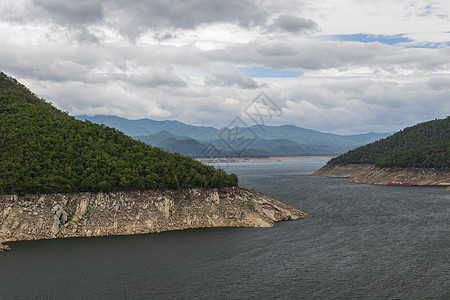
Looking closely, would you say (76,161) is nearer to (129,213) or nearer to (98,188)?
(98,188)

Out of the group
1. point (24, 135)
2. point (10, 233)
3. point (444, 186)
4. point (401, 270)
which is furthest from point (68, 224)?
point (444, 186)

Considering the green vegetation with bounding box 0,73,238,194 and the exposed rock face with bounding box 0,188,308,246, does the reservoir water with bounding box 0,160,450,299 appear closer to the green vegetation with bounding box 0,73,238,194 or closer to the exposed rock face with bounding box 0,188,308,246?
the exposed rock face with bounding box 0,188,308,246

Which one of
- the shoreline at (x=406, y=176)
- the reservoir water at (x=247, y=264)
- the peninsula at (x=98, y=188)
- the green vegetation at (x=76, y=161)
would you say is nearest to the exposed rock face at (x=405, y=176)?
the shoreline at (x=406, y=176)

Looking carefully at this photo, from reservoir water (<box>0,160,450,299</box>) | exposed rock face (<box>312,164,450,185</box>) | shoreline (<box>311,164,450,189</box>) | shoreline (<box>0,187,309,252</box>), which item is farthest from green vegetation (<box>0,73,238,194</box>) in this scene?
exposed rock face (<box>312,164,450,185</box>)

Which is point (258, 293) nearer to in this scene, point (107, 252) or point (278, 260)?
point (278, 260)

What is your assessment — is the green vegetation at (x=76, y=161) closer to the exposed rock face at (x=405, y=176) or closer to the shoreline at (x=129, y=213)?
the shoreline at (x=129, y=213)

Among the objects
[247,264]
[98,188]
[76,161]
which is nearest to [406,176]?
[247,264]
